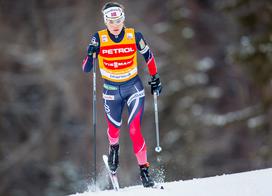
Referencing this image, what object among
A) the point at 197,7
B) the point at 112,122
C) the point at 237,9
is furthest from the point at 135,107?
the point at 197,7

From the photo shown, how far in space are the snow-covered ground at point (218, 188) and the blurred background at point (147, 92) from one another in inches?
726

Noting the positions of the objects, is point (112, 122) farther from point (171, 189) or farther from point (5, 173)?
point (5, 173)

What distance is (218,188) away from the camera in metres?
12.5

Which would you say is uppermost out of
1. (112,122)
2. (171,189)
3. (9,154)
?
(9,154)

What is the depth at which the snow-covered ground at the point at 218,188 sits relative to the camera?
12.3 m

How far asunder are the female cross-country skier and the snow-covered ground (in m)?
0.31

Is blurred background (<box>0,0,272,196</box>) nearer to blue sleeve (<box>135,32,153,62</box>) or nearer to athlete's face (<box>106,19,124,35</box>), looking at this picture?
blue sleeve (<box>135,32,153,62</box>)

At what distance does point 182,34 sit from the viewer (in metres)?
35.8

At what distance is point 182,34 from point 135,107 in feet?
76.5

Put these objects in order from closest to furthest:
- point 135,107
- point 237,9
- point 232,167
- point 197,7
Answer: point 135,107 < point 237,9 < point 232,167 < point 197,7

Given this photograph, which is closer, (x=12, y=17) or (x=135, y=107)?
(x=135, y=107)

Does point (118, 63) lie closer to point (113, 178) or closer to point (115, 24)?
point (115, 24)

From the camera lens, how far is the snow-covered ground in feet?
40.2

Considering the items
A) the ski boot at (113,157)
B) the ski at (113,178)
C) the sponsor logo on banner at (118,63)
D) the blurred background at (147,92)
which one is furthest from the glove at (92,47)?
the blurred background at (147,92)
